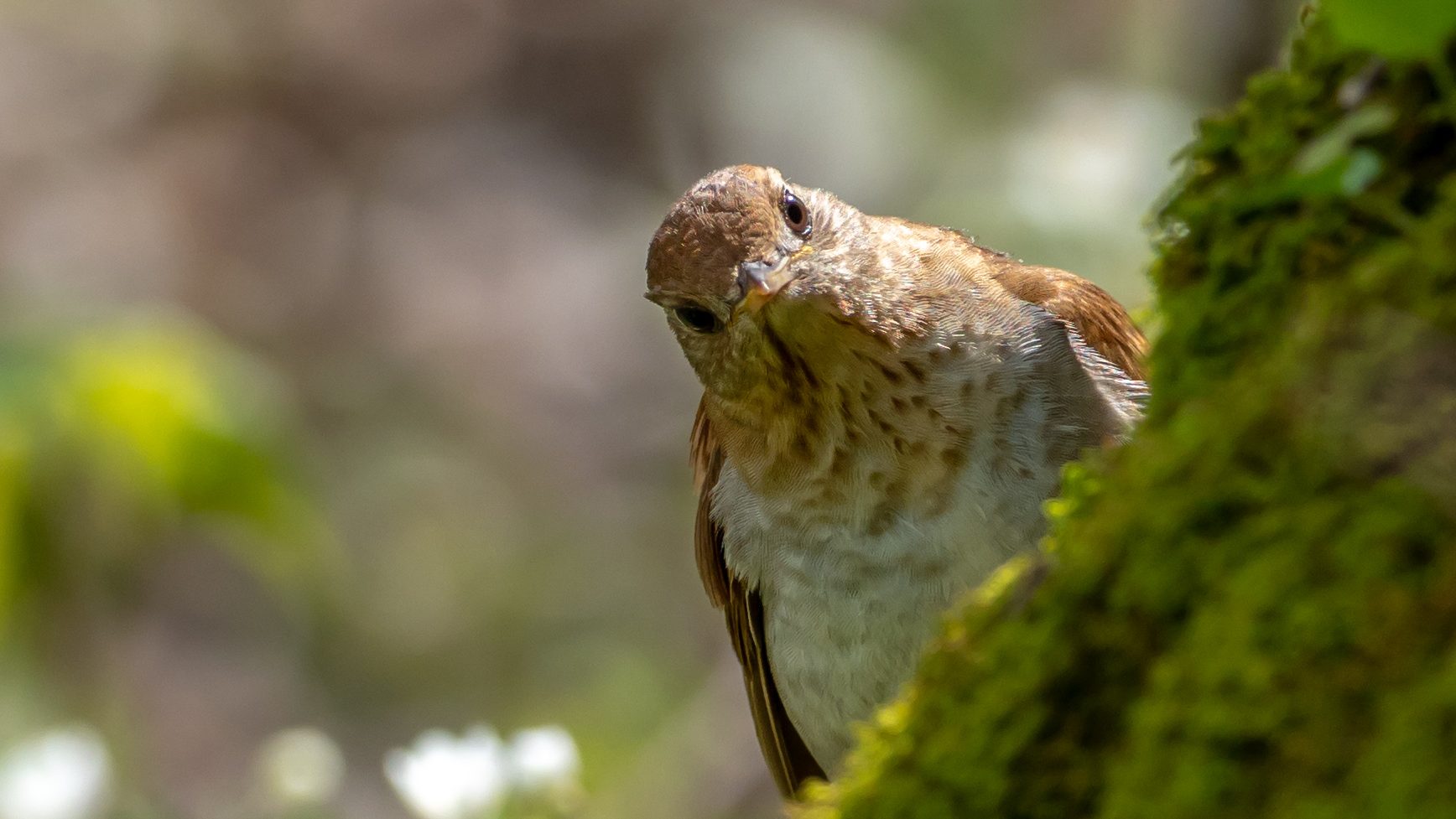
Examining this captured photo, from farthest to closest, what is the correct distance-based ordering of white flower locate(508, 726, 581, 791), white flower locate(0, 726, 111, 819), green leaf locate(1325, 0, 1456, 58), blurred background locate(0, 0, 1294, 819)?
1. blurred background locate(0, 0, 1294, 819)
2. white flower locate(0, 726, 111, 819)
3. white flower locate(508, 726, 581, 791)
4. green leaf locate(1325, 0, 1456, 58)

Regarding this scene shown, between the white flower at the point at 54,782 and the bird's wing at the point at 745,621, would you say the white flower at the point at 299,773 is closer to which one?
the white flower at the point at 54,782

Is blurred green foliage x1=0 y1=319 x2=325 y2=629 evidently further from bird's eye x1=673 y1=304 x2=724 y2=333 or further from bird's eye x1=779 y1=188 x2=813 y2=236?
bird's eye x1=779 y1=188 x2=813 y2=236

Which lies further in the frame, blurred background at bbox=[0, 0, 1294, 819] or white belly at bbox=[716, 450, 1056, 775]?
blurred background at bbox=[0, 0, 1294, 819]

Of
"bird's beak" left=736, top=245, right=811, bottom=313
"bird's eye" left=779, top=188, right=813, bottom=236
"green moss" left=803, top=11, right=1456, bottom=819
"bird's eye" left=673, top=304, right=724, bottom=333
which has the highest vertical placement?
"bird's eye" left=779, top=188, right=813, bottom=236

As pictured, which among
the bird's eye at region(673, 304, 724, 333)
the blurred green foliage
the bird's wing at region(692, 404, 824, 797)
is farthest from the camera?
the blurred green foliage

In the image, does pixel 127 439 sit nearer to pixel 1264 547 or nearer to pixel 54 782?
pixel 54 782

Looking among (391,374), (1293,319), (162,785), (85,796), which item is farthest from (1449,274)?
(391,374)

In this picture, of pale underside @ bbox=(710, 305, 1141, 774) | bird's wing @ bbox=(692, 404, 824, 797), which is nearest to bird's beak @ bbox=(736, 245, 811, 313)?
pale underside @ bbox=(710, 305, 1141, 774)

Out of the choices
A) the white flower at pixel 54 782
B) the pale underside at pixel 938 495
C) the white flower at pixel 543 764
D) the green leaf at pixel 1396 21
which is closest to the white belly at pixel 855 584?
the pale underside at pixel 938 495

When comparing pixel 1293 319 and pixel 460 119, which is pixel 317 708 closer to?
pixel 460 119
